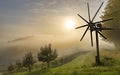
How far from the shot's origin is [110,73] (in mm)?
59156

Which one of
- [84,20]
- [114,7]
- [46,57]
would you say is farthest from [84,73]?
[46,57]

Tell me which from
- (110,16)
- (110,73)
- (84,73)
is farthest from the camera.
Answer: (110,16)

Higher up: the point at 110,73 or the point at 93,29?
the point at 93,29

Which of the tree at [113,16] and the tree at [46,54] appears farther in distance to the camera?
the tree at [46,54]

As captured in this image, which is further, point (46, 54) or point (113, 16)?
point (46, 54)

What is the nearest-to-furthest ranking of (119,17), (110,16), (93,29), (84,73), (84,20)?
(84,73) < (93,29) < (84,20) < (119,17) < (110,16)

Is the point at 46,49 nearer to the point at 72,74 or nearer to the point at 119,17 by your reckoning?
the point at 119,17

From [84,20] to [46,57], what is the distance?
6008 centimetres

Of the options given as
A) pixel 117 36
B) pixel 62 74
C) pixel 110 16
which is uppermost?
pixel 110 16

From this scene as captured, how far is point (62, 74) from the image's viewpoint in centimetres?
6988

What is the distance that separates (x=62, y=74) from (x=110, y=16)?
53998mm

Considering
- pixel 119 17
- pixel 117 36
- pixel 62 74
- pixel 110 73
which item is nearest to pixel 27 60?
pixel 117 36

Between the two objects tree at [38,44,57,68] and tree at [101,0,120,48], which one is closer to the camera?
tree at [101,0,120,48]

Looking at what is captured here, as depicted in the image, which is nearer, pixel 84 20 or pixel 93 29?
pixel 93 29
